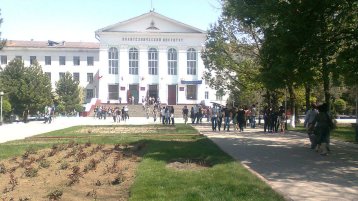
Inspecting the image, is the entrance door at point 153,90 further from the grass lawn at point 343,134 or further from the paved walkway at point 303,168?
the paved walkway at point 303,168

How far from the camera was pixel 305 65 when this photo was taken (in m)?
13.9

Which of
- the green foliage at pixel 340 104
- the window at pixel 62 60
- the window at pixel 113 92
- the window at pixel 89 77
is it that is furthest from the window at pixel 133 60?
the green foliage at pixel 340 104

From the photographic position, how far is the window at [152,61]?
71969 millimetres

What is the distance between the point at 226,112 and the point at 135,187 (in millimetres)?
20398

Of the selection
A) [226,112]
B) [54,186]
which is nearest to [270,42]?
[54,186]

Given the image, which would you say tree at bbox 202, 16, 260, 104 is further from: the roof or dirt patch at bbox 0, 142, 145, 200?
the roof

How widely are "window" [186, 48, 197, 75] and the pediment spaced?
326 centimetres

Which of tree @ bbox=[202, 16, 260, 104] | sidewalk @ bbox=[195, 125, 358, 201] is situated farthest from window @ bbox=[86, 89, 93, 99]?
sidewalk @ bbox=[195, 125, 358, 201]

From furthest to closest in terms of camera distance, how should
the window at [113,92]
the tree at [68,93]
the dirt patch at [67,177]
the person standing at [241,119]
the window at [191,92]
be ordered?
the tree at [68,93] < the window at [191,92] < the window at [113,92] < the person standing at [241,119] < the dirt patch at [67,177]

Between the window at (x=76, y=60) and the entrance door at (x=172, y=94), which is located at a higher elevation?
the window at (x=76, y=60)

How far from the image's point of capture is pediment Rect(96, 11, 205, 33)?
71.5 m

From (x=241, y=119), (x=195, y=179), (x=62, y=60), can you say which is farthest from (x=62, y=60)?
(x=195, y=179)

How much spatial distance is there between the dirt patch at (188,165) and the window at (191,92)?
5969cm

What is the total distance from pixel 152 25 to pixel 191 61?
8286 mm
